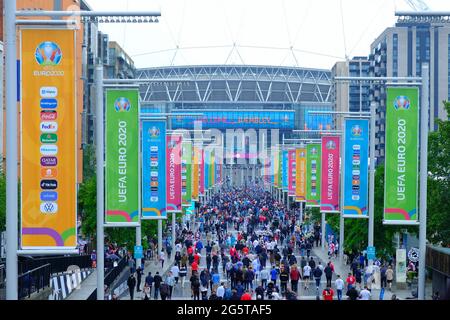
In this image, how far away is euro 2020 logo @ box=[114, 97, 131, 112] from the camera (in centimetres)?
2455

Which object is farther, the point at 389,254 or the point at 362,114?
the point at 389,254

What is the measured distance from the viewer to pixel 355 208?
119 ft

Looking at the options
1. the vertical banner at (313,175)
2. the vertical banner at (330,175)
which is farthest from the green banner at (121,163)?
the vertical banner at (313,175)

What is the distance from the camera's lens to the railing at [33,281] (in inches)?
1088

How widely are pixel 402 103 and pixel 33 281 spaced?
1311 centimetres

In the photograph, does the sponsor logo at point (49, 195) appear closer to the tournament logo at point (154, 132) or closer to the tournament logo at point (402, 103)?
the tournament logo at point (402, 103)

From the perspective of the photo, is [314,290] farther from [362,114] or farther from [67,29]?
[67,29]

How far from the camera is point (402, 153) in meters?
24.3

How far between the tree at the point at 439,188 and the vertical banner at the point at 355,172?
11.8ft

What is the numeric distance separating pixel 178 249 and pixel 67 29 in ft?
116

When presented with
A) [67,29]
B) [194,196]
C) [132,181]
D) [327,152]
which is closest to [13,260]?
[67,29]

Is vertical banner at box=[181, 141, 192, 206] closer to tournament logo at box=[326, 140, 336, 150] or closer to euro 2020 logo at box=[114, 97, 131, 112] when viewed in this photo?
tournament logo at box=[326, 140, 336, 150]

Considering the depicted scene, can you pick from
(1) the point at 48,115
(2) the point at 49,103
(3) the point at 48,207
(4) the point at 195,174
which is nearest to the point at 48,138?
(1) the point at 48,115

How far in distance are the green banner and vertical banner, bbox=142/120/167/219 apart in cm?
789
